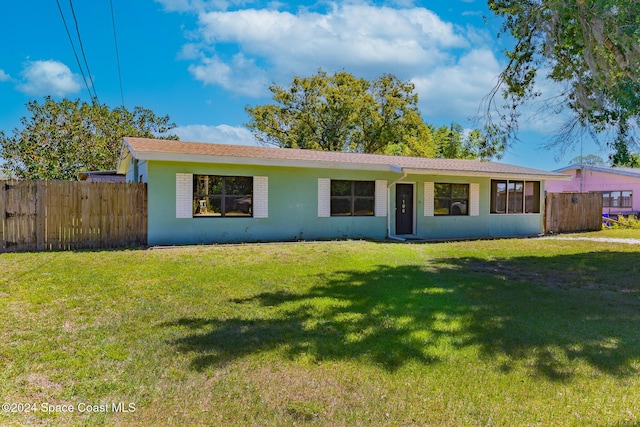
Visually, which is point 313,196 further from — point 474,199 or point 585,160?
point 585,160

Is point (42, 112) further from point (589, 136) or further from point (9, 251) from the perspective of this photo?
point (589, 136)

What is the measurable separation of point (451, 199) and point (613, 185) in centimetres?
1996

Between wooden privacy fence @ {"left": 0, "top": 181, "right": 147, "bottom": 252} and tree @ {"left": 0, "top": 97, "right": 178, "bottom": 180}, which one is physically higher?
tree @ {"left": 0, "top": 97, "right": 178, "bottom": 180}

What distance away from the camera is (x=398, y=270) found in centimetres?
785

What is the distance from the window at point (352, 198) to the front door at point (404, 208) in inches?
45.5

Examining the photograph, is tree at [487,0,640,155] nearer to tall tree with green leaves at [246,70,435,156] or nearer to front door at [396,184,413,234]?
front door at [396,184,413,234]

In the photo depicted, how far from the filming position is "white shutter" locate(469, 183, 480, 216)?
15367 mm

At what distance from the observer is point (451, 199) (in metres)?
15.2

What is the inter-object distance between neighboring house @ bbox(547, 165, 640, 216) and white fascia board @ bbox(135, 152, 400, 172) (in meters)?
19.4

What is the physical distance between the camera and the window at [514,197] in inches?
627

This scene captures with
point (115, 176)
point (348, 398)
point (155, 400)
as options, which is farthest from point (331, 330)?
point (115, 176)

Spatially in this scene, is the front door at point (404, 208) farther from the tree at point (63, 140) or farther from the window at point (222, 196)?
the tree at point (63, 140)

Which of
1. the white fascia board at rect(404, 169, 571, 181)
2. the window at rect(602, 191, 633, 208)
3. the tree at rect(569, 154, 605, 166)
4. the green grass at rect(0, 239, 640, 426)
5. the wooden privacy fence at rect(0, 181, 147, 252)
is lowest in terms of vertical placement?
the green grass at rect(0, 239, 640, 426)

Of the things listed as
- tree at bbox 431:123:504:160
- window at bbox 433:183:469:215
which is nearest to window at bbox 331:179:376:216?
window at bbox 433:183:469:215
